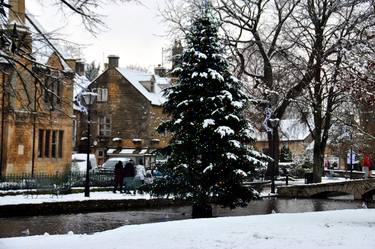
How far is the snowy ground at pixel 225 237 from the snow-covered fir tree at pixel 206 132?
17.7 ft

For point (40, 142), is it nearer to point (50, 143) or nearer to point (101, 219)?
point (50, 143)

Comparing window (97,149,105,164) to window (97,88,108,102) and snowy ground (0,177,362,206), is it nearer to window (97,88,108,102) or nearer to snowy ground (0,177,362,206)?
window (97,88,108,102)

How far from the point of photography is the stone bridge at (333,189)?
1173 inches

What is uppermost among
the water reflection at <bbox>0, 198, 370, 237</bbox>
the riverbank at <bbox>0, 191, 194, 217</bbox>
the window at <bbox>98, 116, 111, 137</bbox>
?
the window at <bbox>98, 116, 111, 137</bbox>

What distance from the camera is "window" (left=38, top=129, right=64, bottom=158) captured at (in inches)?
1452

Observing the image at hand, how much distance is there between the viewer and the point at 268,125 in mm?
33625

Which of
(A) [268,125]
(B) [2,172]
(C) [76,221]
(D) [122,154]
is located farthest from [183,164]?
(D) [122,154]

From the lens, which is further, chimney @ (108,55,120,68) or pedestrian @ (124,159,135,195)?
chimney @ (108,55,120,68)

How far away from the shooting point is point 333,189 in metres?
30.1

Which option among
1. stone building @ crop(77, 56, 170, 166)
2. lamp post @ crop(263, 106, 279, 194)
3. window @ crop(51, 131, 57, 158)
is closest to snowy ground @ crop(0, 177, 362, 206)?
lamp post @ crop(263, 106, 279, 194)

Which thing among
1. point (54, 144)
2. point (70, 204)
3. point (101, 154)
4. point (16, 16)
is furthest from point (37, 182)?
point (101, 154)

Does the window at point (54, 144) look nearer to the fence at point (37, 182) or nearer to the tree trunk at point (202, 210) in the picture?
the fence at point (37, 182)

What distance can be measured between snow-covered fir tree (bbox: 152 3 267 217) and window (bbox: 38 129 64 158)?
771 inches

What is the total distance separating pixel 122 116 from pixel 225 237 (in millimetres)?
46808
